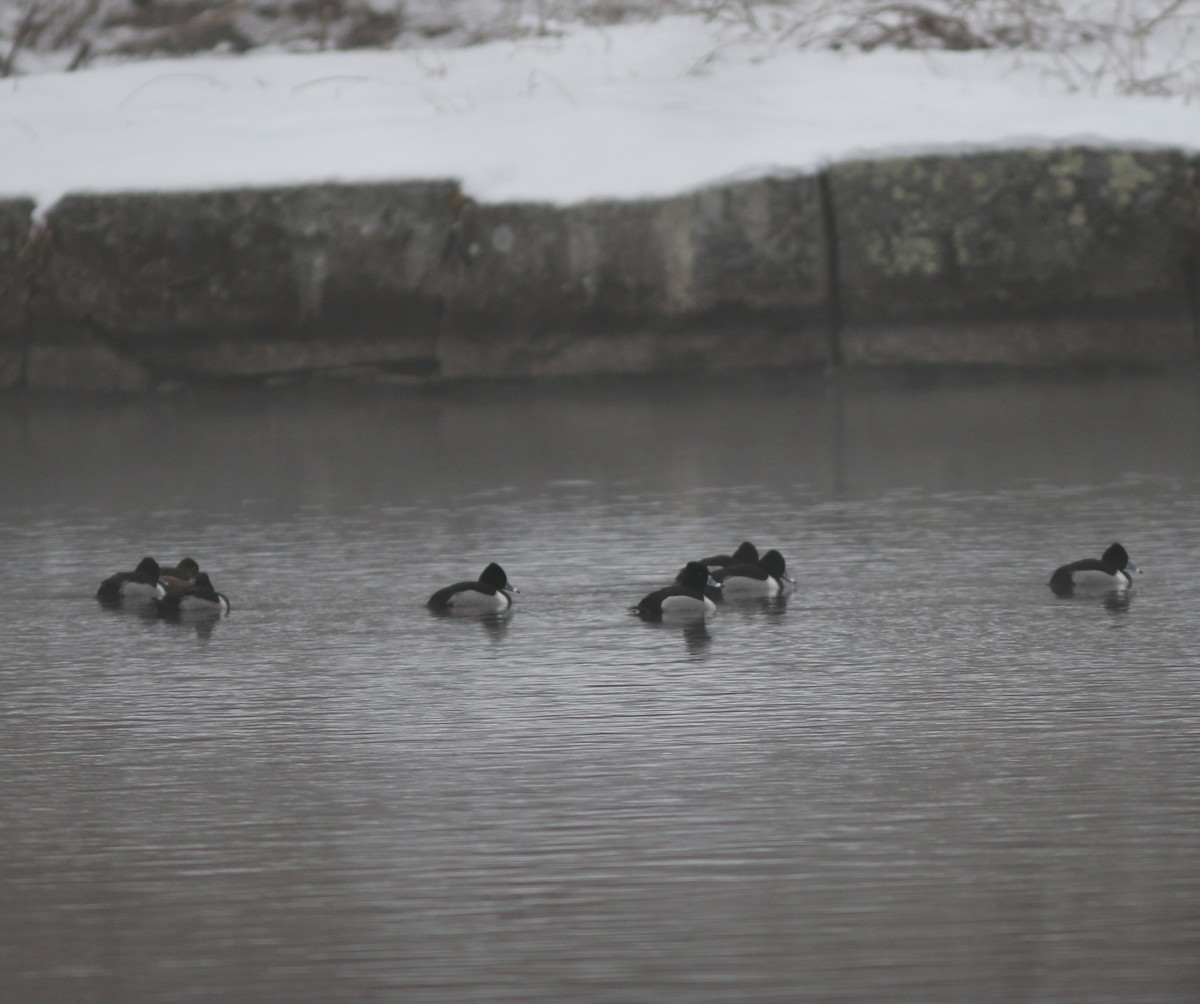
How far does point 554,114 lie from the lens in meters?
13.1

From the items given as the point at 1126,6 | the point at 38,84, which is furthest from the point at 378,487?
the point at 1126,6

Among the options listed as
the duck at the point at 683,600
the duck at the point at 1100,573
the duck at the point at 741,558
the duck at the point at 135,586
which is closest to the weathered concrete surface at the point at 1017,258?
the duck at the point at 741,558

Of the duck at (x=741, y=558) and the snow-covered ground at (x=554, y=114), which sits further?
the snow-covered ground at (x=554, y=114)

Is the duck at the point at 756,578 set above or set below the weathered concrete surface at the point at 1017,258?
below

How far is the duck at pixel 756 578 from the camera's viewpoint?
252 inches

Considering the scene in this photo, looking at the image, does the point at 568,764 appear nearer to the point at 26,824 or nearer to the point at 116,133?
the point at 26,824

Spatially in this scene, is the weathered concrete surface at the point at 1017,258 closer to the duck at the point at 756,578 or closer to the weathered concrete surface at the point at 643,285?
the weathered concrete surface at the point at 643,285

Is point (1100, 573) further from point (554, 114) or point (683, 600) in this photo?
point (554, 114)

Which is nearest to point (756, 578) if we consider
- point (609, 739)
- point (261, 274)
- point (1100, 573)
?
point (1100, 573)

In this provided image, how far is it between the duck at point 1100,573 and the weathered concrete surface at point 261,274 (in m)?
6.37

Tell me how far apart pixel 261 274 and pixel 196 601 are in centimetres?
600

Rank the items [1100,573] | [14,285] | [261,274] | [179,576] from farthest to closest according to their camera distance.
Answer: [14,285], [261,274], [179,576], [1100,573]

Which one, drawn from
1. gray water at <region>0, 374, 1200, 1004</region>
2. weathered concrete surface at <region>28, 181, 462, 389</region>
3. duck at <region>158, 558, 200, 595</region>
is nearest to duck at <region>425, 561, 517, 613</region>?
gray water at <region>0, 374, 1200, 1004</region>

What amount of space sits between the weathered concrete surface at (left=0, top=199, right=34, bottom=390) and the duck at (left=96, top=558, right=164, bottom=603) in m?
6.04
